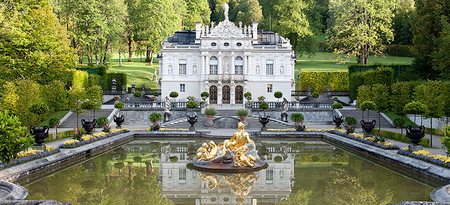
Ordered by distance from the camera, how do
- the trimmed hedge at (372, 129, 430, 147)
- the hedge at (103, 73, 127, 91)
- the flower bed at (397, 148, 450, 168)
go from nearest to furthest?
the flower bed at (397, 148, 450, 168), the trimmed hedge at (372, 129, 430, 147), the hedge at (103, 73, 127, 91)

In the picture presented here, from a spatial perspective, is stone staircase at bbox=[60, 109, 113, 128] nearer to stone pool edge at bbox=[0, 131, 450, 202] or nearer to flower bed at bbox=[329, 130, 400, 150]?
stone pool edge at bbox=[0, 131, 450, 202]

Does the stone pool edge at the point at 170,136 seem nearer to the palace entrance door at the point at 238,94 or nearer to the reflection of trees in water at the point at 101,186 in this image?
the reflection of trees in water at the point at 101,186

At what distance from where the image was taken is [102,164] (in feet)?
72.3

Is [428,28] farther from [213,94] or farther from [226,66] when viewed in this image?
[213,94]

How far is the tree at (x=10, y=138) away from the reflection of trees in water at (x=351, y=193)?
401 inches

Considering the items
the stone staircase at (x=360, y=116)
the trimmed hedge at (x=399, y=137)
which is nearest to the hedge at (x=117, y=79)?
the stone staircase at (x=360, y=116)

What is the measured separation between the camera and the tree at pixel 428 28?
4322 cm

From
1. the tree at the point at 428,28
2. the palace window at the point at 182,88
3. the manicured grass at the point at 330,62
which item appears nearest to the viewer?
the tree at the point at 428,28

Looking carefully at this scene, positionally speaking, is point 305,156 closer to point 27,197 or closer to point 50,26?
point 27,197

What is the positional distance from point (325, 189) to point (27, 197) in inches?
328

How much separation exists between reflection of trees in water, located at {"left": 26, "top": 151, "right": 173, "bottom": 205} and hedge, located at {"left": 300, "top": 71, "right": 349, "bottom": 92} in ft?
137

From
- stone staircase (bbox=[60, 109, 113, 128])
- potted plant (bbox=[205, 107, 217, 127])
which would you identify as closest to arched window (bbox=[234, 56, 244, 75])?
potted plant (bbox=[205, 107, 217, 127])

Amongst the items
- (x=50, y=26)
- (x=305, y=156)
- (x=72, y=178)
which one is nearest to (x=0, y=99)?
(x=50, y=26)

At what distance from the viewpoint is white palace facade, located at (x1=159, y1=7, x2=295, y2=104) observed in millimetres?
53375
